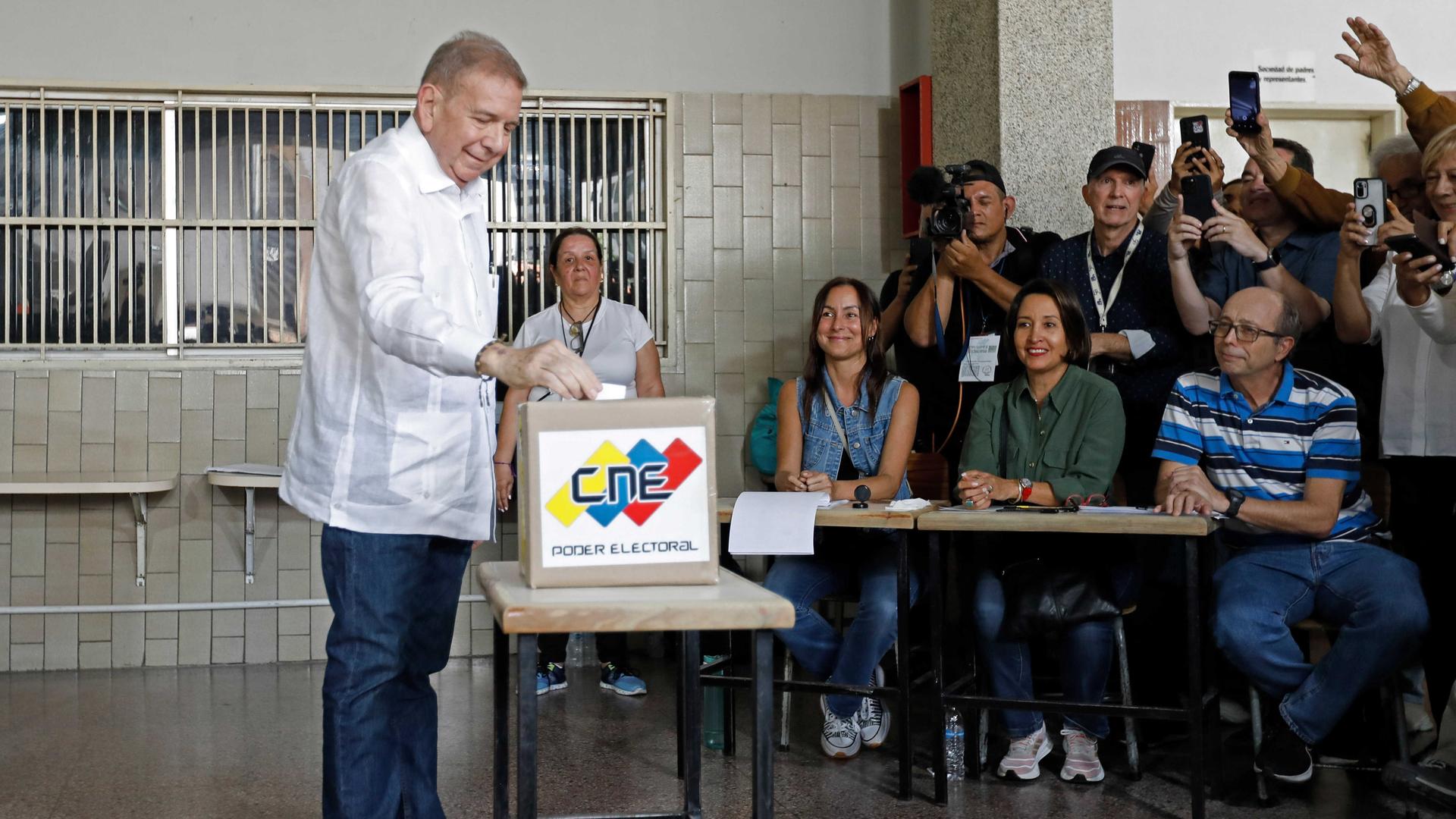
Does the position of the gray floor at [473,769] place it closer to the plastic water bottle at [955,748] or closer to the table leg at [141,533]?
the plastic water bottle at [955,748]

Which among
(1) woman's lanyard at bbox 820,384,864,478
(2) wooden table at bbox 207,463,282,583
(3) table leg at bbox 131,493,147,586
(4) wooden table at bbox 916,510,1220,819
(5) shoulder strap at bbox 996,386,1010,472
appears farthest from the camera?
(3) table leg at bbox 131,493,147,586

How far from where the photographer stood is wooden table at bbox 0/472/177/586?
4.67m

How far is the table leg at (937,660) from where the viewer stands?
321 cm

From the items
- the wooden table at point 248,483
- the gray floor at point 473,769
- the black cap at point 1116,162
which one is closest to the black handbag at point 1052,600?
the gray floor at point 473,769

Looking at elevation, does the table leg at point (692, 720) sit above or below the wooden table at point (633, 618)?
below

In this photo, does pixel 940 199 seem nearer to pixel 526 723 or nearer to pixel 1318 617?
pixel 1318 617

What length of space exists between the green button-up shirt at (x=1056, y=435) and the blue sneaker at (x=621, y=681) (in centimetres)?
155

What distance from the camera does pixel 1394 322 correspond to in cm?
341

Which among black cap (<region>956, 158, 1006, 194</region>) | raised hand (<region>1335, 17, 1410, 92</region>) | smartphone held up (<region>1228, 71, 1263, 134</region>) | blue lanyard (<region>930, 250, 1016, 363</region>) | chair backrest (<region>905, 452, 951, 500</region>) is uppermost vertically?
raised hand (<region>1335, 17, 1410, 92</region>)

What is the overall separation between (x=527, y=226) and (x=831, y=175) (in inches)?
49.4

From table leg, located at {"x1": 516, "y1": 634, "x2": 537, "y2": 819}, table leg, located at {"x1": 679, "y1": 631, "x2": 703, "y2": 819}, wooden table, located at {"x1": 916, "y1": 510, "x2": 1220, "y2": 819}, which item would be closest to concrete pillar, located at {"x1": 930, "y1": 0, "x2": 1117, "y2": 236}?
wooden table, located at {"x1": 916, "y1": 510, "x2": 1220, "y2": 819}

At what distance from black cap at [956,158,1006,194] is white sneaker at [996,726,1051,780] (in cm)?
168

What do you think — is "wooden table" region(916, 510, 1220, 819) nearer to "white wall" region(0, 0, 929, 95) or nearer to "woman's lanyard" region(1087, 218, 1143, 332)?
"woman's lanyard" region(1087, 218, 1143, 332)

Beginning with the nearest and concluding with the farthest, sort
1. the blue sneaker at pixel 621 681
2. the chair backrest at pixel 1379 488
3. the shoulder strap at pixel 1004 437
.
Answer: the chair backrest at pixel 1379 488 < the shoulder strap at pixel 1004 437 < the blue sneaker at pixel 621 681
